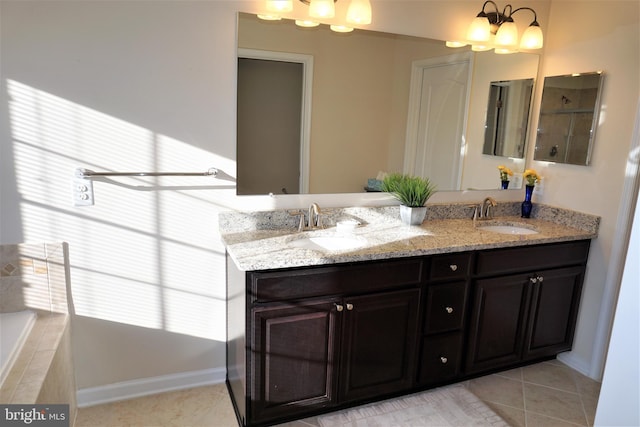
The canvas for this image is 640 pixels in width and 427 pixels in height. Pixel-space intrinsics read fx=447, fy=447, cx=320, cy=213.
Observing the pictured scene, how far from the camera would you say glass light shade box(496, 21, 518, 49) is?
8.68ft

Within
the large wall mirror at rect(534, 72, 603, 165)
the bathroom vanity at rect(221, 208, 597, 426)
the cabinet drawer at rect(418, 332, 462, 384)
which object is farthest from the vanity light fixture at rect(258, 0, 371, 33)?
the cabinet drawer at rect(418, 332, 462, 384)

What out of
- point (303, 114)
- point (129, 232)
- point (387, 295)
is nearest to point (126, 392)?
point (129, 232)

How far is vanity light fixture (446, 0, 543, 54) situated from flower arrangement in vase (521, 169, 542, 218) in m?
0.78

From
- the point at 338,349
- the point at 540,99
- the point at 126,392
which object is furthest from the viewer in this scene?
the point at 540,99

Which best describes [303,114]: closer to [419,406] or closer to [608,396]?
[419,406]

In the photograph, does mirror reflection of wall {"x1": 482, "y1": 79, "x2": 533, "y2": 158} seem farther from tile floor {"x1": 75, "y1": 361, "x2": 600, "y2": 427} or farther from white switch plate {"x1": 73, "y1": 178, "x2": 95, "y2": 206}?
white switch plate {"x1": 73, "y1": 178, "x2": 95, "y2": 206}

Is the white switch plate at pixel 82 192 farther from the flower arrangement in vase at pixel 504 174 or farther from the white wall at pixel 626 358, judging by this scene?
the flower arrangement in vase at pixel 504 174

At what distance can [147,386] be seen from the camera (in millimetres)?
2348

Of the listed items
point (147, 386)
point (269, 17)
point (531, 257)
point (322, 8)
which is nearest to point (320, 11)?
point (322, 8)

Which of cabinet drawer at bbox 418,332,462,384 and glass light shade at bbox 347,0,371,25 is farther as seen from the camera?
cabinet drawer at bbox 418,332,462,384

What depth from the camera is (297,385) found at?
2078mm

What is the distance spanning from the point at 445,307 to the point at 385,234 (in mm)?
486

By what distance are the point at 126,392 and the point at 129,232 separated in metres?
0.85

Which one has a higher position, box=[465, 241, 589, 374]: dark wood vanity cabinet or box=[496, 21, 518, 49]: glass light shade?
box=[496, 21, 518, 49]: glass light shade
